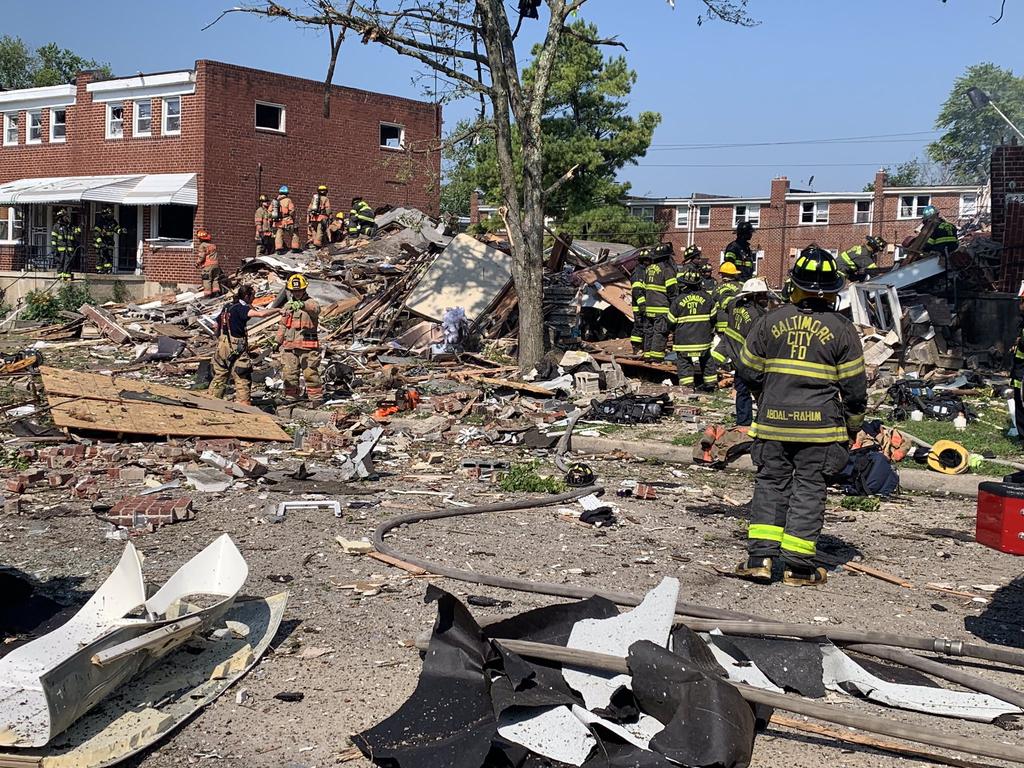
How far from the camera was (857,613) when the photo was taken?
5.71 m

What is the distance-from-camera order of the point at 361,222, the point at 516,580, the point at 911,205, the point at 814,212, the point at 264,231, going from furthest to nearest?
1. the point at 814,212
2. the point at 911,205
3. the point at 264,231
4. the point at 361,222
5. the point at 516,580

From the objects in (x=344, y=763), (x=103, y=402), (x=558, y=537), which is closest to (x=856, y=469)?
(x=558, y=537)

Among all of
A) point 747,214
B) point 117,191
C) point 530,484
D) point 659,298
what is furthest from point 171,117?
point 747,214

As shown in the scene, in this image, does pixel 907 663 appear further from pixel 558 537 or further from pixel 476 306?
pixel 476 306

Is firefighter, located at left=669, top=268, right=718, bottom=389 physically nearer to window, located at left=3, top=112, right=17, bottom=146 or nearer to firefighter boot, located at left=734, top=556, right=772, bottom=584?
firefighter boot, located at left=734, top=556, right=772, bottom=584

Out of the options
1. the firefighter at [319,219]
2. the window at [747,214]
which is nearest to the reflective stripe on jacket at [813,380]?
the firefighter at [319,219]

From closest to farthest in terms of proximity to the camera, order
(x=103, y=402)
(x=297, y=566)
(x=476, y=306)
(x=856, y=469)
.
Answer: (x=297, y=566)
(x=856, y=469)
(x=103, y=402)
(x=476, y=306)

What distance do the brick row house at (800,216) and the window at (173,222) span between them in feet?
77.4

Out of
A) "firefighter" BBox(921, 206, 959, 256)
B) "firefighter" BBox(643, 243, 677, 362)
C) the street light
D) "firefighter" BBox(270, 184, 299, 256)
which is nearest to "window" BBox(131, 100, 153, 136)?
"firefighter" BBox(270, 184, 299, 256)

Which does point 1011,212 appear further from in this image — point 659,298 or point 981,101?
point 659,298

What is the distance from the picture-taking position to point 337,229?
2688 centimetres

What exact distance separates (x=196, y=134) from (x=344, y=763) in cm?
2853

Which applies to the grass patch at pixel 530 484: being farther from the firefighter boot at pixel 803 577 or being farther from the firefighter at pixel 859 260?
the firefighter at pixel 859 260

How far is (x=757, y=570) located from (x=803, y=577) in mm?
291
